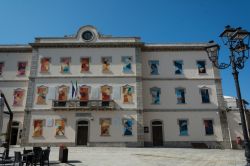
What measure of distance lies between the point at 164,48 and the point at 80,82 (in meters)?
11.8

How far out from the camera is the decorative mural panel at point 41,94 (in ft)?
83.7

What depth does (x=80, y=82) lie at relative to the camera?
85.9ft

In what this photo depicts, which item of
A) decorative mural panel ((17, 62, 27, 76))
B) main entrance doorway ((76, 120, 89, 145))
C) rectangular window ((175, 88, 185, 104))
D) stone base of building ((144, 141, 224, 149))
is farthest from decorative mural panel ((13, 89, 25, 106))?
rectangular window ((175, 88, 185, 104))

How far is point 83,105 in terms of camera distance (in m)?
24.9

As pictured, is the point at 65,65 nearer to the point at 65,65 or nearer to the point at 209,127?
the point at 65,65

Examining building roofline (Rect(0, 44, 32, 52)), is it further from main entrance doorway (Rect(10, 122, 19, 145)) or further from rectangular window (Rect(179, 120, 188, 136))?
rectangular window (Rect(179, 120, 188, 136))

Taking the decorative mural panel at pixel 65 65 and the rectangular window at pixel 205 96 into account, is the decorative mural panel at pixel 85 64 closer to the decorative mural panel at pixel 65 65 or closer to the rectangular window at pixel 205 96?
the decorative mural panel at pixel 65 65

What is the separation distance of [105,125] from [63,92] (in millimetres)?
6428

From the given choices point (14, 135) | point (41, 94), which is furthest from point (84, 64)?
point (14, 135)

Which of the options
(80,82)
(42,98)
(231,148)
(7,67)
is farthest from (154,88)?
(7,67)

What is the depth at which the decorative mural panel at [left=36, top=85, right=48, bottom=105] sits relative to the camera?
25.5 m

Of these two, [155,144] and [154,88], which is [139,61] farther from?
[155,144]

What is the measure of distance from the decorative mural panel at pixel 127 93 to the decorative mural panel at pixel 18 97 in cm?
1252

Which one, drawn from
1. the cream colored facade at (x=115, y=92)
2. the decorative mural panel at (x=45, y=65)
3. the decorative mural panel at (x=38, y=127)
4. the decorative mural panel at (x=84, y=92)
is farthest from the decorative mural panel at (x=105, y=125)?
the decorative mural panel at (x=45, y=65)
